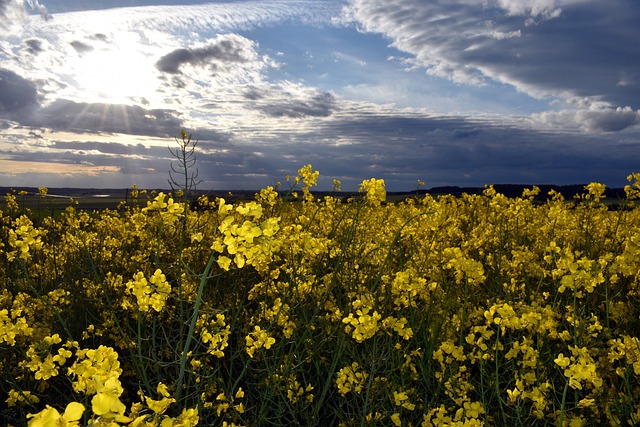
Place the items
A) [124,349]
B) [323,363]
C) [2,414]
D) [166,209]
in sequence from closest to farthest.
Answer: [166,209]
[2,414]
[323,363]
[124,349]

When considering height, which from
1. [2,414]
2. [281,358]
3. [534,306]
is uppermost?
[534,306]

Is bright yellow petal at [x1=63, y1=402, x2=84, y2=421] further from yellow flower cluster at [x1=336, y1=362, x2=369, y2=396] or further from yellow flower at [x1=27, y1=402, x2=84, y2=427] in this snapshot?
yellow flower cluster at [x1=336, y1=362, x2=369, y2=396]

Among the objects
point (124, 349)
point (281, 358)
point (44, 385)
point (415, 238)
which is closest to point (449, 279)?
point (415, 238)

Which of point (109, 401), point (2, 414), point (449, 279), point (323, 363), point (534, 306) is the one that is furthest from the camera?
point (449, 279)

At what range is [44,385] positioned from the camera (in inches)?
154

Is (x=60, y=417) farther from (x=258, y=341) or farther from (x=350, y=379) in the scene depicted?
(x=350, y=379)

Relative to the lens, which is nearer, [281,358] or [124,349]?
[281,358]

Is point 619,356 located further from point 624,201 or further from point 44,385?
point 44,385

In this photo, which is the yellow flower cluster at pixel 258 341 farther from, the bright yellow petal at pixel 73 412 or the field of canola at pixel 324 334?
the bright yellow petal at pixel 73 412

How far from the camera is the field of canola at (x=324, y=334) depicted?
2.79 meters

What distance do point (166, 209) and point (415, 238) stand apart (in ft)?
13.7

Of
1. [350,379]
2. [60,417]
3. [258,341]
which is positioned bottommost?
[350,379]

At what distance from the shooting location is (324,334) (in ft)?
13.5

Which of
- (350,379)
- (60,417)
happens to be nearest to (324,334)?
(350,379)
